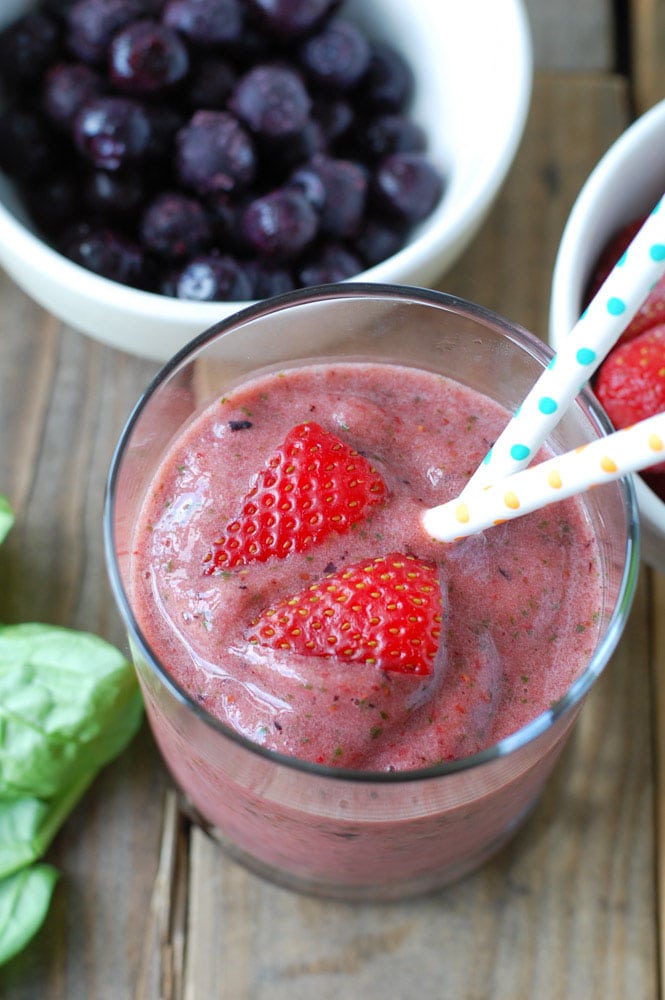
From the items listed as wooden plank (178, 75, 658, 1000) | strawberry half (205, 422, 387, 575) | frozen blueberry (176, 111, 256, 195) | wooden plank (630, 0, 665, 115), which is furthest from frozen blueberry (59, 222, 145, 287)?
wooden plank (630, 0, 665, 115)

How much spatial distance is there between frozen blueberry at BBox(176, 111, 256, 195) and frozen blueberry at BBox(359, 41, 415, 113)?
0.74 ft

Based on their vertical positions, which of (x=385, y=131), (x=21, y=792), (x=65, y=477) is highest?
(x=385, y=131)

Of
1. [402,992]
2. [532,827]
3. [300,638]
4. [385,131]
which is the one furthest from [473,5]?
[402,992]

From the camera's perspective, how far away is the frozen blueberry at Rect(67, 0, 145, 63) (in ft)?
4.82

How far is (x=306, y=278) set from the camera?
1.45m

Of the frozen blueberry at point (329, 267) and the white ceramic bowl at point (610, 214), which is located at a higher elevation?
the white ceramic bowl at point (610, 214)

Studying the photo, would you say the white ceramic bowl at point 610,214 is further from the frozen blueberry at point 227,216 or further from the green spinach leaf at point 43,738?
the green spinach leaf at point 43,738

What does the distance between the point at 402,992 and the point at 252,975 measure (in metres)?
0.17

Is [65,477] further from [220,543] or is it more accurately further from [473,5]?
[473,5]

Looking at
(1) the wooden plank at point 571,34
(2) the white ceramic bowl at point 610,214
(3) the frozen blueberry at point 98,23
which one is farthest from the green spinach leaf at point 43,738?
(1) the wooden plank at point 571,34

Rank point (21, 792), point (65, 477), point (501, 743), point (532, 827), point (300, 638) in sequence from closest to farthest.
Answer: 1. point (501, 743)
2. point (300, 638)
3. point (21, 792)
4. point (532, 827)
5. point (65, 477)

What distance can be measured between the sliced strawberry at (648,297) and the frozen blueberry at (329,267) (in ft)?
0.94

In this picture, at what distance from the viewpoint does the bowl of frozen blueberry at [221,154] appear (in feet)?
4.62

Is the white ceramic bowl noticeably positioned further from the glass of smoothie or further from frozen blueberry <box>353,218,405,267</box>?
frozen blueberry <box>353,218,405,267</box>
